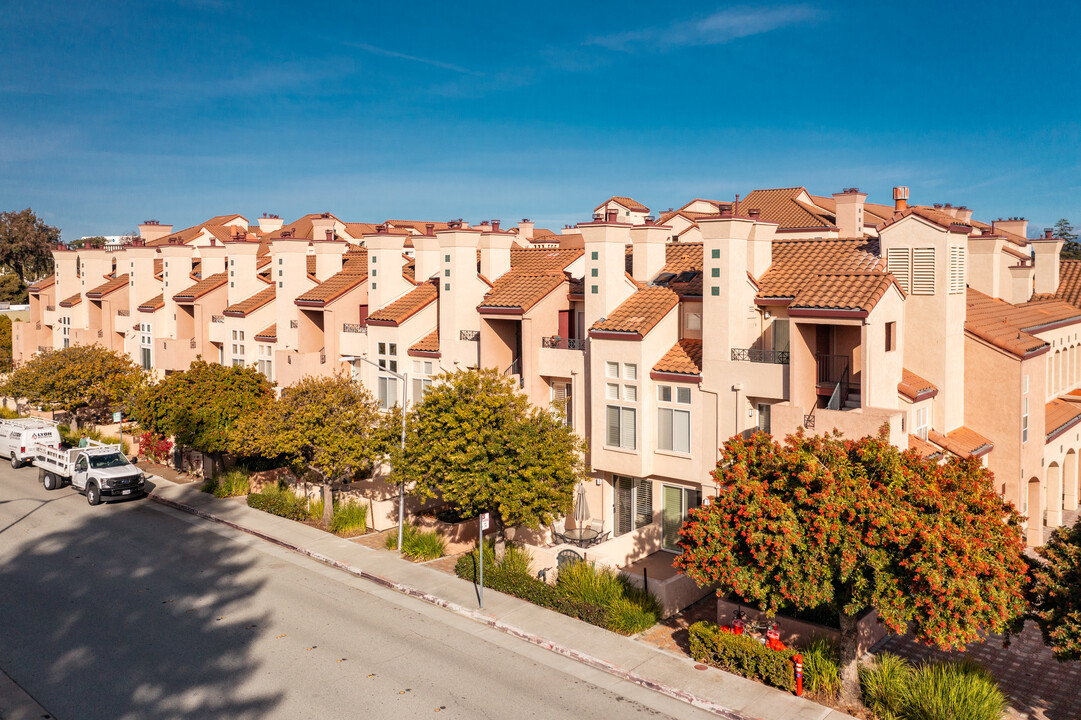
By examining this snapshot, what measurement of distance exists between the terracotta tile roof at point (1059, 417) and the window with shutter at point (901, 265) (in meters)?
6.97

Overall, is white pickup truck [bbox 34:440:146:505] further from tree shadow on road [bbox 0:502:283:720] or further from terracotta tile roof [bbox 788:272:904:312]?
terracotta tile roof [bbox 788:272:904:312]

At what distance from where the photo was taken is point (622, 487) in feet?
91.7

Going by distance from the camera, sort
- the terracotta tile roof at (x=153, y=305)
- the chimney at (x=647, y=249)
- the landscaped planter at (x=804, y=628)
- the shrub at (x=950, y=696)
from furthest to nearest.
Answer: the terracotta tile roof at (x=153, y=305) < the chimney at (x=647, y=249) < the landscaped planter at (x=804, y=628) < the shrub at (x=950, y=696)

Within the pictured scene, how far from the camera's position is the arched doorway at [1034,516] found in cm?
2681

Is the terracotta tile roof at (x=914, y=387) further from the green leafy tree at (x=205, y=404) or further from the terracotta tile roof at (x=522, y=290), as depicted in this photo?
the green leafy tree at (x=205, y=404)

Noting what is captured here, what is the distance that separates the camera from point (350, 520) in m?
30.4

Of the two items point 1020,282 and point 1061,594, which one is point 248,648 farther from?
point 1020,282

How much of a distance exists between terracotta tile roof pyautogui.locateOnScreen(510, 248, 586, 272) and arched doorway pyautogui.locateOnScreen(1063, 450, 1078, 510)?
19.8 metres

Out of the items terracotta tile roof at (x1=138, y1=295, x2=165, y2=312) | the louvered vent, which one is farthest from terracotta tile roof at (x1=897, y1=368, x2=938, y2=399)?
terracotta tile roof at (x1=138, y1=295, x2=165, y2=312)

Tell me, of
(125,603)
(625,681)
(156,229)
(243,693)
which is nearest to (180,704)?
(243,693)

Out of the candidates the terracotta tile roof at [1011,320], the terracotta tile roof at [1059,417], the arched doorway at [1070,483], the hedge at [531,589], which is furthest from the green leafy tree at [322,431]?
the arched doorway at [1070,483]

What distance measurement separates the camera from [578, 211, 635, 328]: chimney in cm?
2750

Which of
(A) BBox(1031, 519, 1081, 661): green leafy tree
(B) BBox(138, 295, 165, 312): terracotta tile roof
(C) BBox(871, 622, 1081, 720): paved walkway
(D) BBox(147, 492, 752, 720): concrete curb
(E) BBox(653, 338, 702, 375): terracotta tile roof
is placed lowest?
(C) BBox(871, 622, 1081, 720): paved walkway

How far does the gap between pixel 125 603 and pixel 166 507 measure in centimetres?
1186
